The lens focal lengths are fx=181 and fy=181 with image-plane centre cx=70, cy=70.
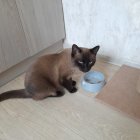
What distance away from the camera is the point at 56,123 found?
1091 mm

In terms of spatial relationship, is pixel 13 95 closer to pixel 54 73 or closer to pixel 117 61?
pixel 54 73

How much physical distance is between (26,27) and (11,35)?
140 mm

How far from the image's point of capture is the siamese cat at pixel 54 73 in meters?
1.17

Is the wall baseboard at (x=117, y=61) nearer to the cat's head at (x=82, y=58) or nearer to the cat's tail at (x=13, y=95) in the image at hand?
the cat's head at (x=82, y=58)

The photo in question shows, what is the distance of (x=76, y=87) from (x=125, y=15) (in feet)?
2.05

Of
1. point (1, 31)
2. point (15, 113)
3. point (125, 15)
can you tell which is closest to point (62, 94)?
point (15, 113)

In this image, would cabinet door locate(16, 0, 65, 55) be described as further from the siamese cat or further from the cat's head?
the cat's head

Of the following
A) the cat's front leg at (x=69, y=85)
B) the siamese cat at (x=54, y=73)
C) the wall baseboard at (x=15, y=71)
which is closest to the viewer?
the siamese cat at (x=54, y=73)

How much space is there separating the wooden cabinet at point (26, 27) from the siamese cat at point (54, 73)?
25cm

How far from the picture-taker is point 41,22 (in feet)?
4.87

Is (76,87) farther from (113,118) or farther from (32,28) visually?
(32,28)

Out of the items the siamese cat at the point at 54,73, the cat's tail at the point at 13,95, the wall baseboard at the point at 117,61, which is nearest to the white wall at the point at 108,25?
the wall baseboard at the point at 117,61

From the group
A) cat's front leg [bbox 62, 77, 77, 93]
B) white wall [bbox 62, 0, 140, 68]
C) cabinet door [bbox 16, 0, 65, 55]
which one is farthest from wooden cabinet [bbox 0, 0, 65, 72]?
cat's front leg [bbox 62, 77, 77, 93]

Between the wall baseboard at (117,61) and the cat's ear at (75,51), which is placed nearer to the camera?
the cat's ear at (75,51)
